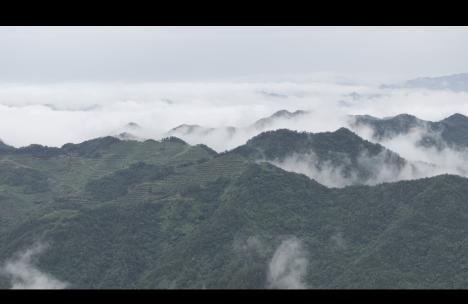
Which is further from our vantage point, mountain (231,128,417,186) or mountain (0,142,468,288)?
mountain (231,128,417,186)

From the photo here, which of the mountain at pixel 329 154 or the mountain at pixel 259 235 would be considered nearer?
the mountain at pixel 259 235

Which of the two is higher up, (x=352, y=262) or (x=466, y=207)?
(x=466, y=207)

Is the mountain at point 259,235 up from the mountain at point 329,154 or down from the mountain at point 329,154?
down

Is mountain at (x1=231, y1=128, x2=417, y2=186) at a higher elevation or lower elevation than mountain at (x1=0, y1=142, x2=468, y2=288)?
higher

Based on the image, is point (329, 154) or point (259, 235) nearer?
point (259, 235)

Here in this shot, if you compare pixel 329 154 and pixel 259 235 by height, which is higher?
pixel 329 154

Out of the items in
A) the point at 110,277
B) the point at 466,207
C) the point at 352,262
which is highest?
the point at 466,207
